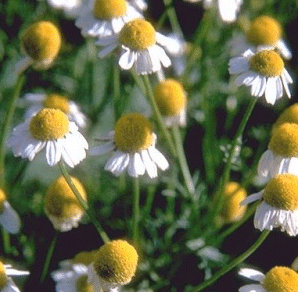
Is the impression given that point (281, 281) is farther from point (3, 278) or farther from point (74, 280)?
point (3, 278)

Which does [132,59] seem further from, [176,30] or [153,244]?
[176,30]

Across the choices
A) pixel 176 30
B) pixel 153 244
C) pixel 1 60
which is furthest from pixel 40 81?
pixel 153 244

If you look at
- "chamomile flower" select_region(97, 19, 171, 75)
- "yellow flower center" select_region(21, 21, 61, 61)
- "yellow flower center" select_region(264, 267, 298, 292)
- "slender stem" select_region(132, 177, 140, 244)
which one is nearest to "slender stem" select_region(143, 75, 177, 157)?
"chamomile flower" select_region(97, 19, 171, 75)

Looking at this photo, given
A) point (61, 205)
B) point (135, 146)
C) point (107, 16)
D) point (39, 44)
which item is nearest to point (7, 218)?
point (61, 205)

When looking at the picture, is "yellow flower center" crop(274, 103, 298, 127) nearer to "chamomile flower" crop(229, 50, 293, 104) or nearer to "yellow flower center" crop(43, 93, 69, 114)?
"chamomile flower" crop(229, 50, 293, 104)

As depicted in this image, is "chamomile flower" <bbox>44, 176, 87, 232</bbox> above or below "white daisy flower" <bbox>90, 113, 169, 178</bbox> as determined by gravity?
below
